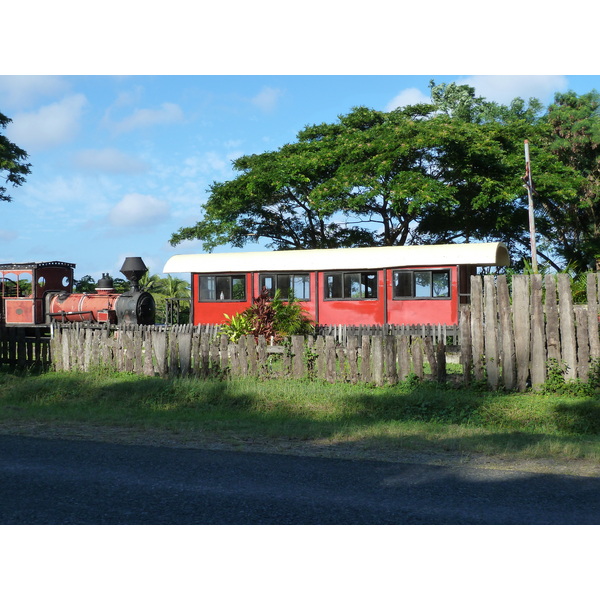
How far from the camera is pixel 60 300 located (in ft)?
78.1

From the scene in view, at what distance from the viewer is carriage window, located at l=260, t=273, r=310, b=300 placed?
76.9 ft

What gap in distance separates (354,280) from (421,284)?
230 cm

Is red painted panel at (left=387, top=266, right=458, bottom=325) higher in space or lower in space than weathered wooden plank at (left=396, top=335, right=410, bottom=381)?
higher

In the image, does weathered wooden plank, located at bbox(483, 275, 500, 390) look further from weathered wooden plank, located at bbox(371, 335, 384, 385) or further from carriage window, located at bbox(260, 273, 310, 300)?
carriage window, located at bbox(260, 273, 310, 300)

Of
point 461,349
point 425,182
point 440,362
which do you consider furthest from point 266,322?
point 425,182

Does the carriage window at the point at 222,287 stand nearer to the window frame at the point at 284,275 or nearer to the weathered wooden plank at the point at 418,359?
the window frame at the point at 284,275

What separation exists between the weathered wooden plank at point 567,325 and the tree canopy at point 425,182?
770 inches

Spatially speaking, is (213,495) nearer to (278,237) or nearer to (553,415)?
(553,415)

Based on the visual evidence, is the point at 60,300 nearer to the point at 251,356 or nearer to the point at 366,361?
the point at 251,356

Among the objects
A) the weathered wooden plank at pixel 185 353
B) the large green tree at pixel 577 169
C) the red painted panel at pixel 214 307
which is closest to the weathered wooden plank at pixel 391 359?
the weathered wooden plank at pixel 185 353

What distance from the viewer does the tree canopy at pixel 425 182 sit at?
33031 mm

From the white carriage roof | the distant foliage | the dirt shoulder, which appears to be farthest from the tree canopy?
the dirt shoulder

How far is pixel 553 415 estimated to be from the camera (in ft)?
34.6

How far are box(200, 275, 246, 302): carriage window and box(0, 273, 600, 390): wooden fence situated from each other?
28.1ft
